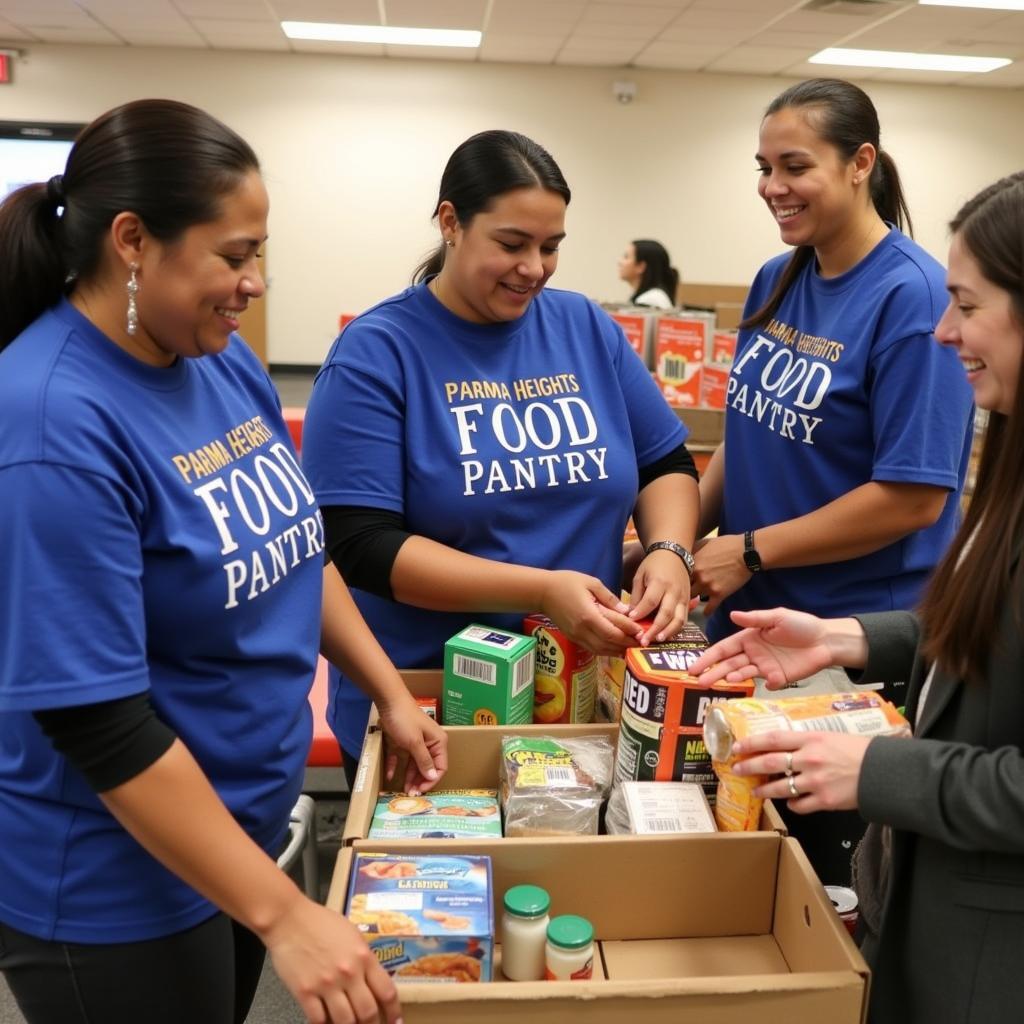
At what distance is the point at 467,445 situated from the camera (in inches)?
55.5

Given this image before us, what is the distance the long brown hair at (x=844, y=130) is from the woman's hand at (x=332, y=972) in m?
1.36

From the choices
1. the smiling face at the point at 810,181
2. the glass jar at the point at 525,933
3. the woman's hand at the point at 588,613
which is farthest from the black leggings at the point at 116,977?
the smiling face at the point at 810,181

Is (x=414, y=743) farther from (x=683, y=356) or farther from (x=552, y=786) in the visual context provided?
(x=683, y=356)

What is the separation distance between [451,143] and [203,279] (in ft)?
28.4

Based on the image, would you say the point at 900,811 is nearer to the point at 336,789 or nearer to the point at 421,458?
the point at 421,458

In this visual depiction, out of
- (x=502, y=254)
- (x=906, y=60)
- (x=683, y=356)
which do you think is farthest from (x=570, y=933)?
(x=906, y=60)

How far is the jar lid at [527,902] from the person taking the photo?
38.7 inches

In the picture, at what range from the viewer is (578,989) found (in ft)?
2.77

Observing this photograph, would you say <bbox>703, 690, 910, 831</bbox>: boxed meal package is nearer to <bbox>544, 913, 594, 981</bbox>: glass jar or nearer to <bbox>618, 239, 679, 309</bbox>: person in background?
<bbox>544, 913, 594, 981</bbox>: glass jar

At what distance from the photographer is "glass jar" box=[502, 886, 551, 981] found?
0.99 metres

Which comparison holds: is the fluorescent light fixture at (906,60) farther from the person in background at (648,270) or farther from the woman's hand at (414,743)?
the woman's hand at (414,743)

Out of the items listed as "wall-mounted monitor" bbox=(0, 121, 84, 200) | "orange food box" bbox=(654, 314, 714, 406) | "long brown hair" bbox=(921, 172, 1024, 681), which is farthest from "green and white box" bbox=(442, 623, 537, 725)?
"wall-mounted monitor" bbox=(0, 121, 84, 200)

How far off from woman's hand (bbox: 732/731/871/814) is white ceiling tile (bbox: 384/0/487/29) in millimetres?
6803

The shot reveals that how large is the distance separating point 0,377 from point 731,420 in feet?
4.20
